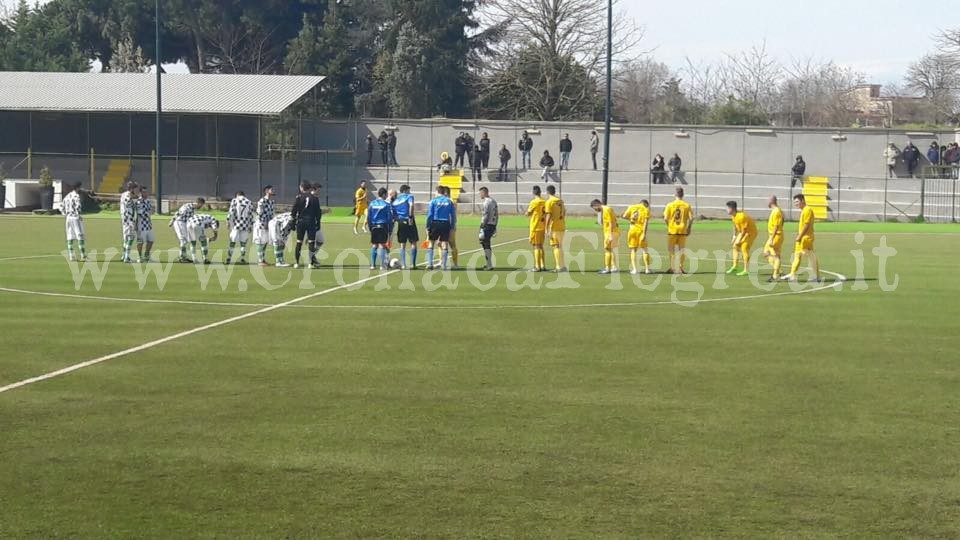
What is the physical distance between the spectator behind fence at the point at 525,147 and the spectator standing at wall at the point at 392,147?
6.57m

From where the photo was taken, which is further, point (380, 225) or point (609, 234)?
point (380, 225)

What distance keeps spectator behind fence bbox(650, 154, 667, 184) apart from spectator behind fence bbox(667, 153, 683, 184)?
0.42 metres

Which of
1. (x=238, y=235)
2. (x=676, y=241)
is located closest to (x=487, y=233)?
(x=676, y=241)

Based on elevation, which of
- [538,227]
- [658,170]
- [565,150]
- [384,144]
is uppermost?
[384,144]

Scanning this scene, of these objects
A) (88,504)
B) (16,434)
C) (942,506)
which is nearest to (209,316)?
(16,434)

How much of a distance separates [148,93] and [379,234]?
43.2 metres

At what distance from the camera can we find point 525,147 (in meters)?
65.6

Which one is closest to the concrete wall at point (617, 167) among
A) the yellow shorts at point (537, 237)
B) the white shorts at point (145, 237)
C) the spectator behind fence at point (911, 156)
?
the spectator behind fence at point (911, 156)

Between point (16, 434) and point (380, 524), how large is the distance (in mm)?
4112

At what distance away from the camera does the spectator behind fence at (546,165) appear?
207ft

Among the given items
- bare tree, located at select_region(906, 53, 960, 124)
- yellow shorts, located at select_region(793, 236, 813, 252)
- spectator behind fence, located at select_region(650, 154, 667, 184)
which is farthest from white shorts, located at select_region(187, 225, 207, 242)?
bare tree, located at select_region(906, 53, 960, 124)

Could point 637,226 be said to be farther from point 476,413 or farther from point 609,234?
point 476,413

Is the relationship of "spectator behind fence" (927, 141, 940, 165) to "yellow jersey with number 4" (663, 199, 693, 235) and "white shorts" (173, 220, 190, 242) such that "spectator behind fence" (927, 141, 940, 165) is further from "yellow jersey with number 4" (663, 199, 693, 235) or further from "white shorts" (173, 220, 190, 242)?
"white shorts" (173, 220, 190, 242)

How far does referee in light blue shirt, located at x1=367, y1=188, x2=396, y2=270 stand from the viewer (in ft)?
93.6
